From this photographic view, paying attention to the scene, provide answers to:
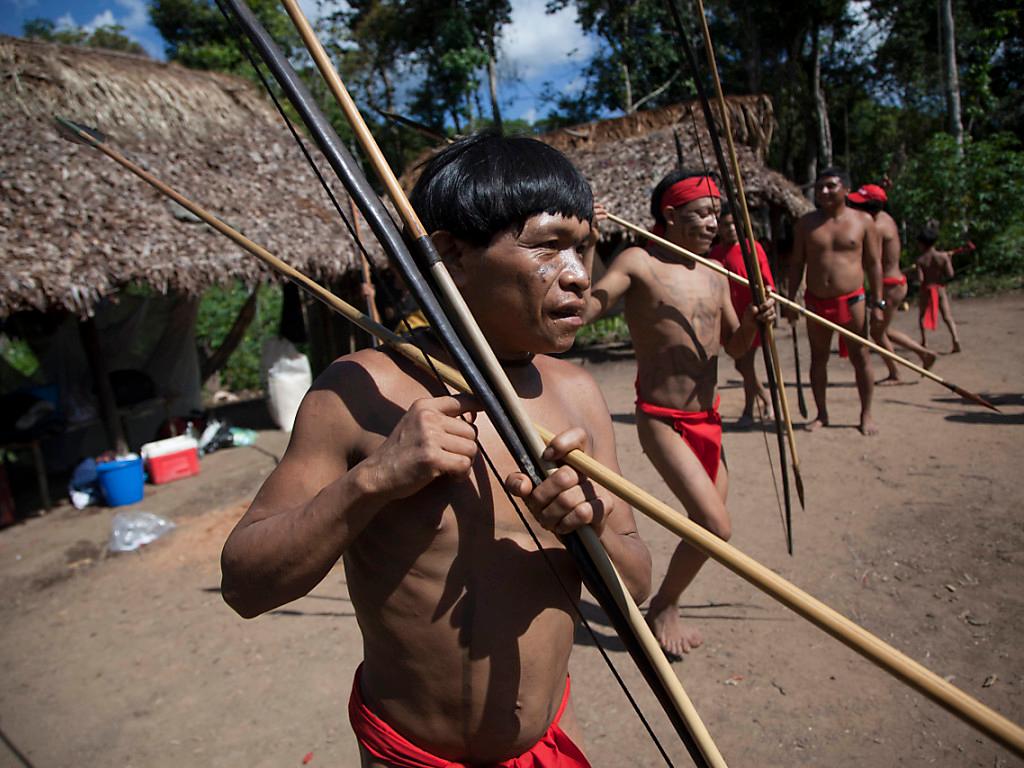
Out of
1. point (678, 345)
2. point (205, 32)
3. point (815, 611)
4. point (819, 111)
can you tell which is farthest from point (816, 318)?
point (205, 32)

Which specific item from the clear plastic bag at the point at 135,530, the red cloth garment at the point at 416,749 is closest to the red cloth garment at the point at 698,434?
the red cloth garment at the point at 416,749

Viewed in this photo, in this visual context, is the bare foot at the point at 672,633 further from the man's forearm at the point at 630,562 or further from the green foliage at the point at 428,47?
the green foliage at the point at 428,47

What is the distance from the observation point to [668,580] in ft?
10.5

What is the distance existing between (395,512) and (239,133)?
9719 millimetres

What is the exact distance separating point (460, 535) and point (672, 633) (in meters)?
2.32

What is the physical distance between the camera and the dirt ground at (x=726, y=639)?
9.00 ft

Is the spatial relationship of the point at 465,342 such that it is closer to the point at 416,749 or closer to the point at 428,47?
the point at 416,749

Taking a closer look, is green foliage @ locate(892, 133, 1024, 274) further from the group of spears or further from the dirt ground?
the group of spears

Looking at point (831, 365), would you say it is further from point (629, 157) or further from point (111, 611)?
point (111, 611)

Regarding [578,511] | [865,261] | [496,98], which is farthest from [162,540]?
[496,98]

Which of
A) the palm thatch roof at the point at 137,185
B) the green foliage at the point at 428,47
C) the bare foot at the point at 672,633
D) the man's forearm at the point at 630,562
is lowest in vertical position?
the bare foot at the point at 672,633

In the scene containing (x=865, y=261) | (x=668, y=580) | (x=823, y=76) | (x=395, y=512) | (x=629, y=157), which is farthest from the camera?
(x=823, y=76)

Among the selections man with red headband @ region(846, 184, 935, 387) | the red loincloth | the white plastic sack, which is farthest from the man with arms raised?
the white plastic sack

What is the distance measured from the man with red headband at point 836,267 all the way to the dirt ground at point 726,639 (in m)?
0.63
